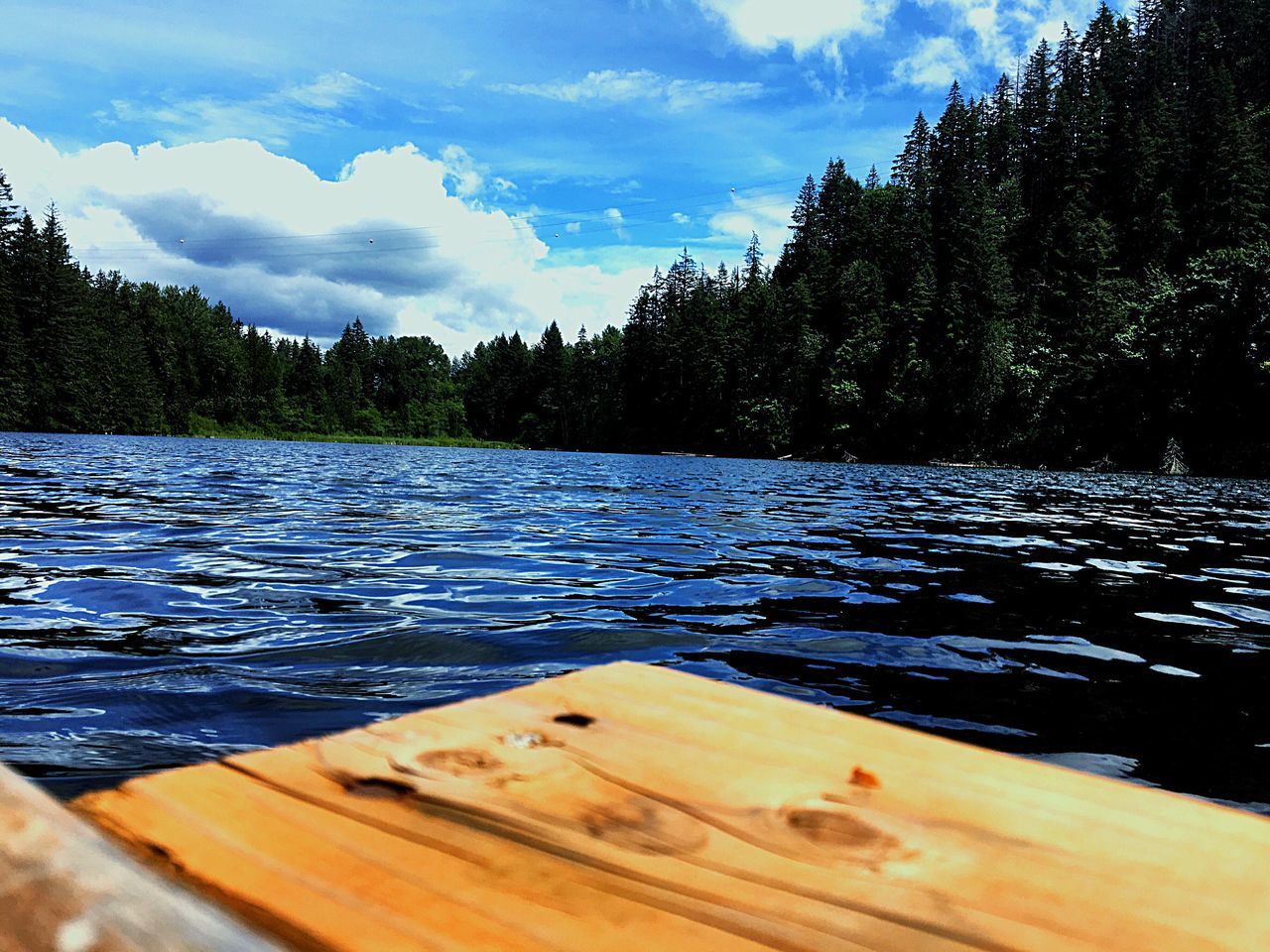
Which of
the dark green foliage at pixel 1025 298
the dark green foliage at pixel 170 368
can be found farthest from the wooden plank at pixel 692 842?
the dark green foliage at pixel 170 368

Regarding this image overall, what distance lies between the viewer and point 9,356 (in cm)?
6347

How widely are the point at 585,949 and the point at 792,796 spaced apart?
449mm

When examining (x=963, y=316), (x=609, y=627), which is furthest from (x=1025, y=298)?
(x=609, y=627)

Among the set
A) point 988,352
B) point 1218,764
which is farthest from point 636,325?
point 1218,764

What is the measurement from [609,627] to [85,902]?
3844 millimetres

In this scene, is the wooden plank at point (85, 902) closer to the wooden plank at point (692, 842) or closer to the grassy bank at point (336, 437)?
the wooden plank at point (692, 842)

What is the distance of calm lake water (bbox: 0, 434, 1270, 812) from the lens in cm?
288

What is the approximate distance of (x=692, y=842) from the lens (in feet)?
3.62

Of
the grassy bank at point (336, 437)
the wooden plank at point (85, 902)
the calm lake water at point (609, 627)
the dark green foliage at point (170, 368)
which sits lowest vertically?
the calm lake water at point (609, 627)

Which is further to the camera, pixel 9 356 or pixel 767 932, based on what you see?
pixel 9 356

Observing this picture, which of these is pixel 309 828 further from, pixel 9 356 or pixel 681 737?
pixel 9 356

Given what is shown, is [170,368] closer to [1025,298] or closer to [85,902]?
[1025,298]

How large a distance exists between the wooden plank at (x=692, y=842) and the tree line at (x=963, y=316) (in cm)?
4406

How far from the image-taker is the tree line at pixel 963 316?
45406mm
